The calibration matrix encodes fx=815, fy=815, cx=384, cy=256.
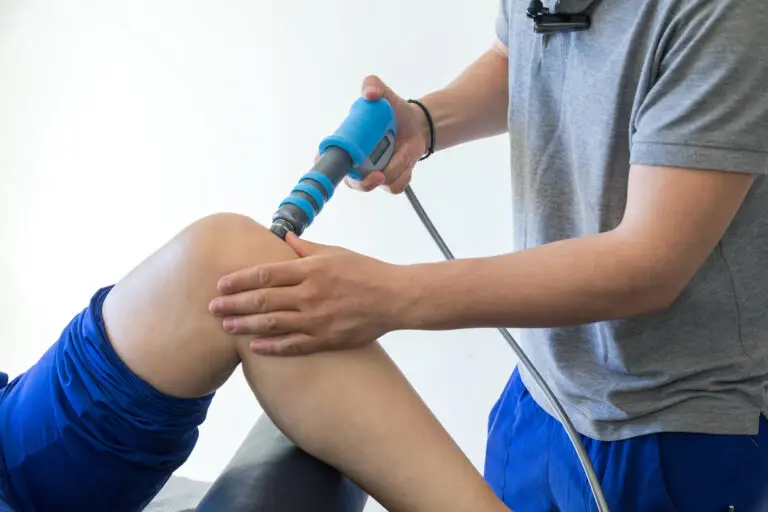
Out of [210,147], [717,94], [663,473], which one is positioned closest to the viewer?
[717,94]

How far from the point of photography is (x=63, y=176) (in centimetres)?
199

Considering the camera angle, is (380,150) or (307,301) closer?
(307,301)

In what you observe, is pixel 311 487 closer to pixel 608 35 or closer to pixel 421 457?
pixel 421 457

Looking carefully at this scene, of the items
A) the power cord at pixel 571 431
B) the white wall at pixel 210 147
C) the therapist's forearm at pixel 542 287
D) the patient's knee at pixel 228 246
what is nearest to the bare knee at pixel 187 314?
the patient's knee at pixel 228 246

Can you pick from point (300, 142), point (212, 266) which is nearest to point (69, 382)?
point (212, 266)

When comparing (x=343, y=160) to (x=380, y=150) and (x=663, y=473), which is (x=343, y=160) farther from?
(x=663, y=473)

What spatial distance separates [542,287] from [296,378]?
24cm

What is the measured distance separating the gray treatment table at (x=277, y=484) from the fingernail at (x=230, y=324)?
0.16 metres

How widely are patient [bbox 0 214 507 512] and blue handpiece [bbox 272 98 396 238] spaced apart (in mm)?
35

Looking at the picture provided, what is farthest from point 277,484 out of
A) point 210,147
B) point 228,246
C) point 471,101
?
point 210,147

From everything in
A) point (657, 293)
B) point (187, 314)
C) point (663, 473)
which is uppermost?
point (187, 314)

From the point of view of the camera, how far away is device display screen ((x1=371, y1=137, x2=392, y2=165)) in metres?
0.94

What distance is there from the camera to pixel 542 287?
71cm

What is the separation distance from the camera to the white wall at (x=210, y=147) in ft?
5.36
